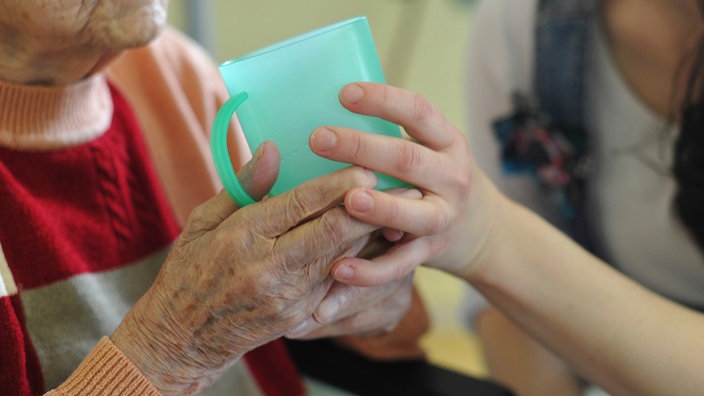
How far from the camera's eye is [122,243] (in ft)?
2.84

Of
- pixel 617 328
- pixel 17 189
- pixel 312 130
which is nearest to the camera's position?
pixel 312 130

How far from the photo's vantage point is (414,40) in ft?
8.28

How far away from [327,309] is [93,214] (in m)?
0.29

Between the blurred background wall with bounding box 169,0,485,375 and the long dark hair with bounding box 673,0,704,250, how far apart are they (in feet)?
3.90

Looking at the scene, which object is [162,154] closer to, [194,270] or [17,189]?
[17,189]

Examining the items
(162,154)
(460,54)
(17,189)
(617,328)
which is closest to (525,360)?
(617,328)

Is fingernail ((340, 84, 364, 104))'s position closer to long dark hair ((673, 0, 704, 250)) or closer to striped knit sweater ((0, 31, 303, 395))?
striped knit sweater ((0, 31, 303, 395))

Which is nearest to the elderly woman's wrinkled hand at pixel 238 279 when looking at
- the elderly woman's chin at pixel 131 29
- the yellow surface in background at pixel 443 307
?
the elderly woman's chin at pixel 131 29

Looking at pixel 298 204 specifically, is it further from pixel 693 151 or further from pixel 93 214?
pixel 693 151

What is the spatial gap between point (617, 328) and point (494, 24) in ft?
2.01

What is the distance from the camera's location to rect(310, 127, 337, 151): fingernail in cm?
63

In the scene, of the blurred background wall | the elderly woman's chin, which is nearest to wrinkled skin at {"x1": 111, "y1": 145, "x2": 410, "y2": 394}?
the elderly woman's chin

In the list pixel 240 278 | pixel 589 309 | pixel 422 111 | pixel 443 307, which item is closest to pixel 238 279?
pixel 240 278

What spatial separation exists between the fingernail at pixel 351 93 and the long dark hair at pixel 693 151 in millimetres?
638
